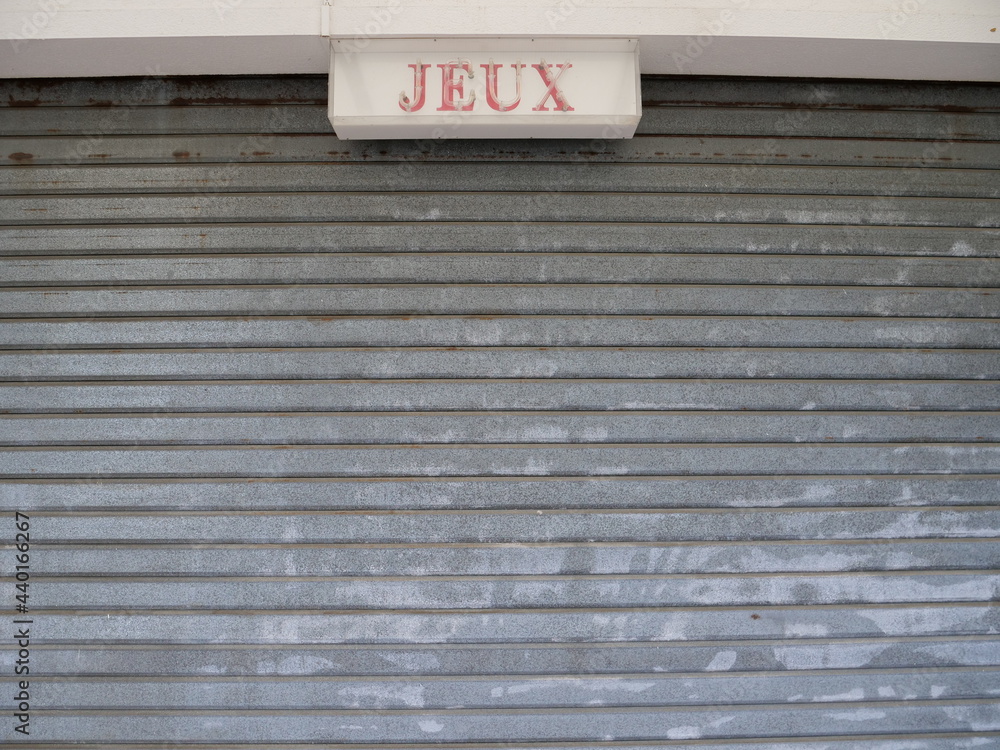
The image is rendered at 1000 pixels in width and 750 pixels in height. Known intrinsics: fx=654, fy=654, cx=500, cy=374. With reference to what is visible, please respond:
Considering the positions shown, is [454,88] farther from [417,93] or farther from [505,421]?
[505,421]

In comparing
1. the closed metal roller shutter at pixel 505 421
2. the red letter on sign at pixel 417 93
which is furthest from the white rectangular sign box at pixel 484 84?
the closed metal roller shutter at pixel 505 421

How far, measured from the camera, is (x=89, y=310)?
3264mm

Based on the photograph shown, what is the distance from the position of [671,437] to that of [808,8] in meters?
2.10

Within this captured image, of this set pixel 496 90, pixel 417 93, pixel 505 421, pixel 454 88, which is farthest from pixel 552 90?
pixel 505 421

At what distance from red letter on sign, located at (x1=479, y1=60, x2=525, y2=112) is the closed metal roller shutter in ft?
1.07

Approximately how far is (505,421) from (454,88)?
5.22ft

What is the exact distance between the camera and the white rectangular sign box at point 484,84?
3.02 metres

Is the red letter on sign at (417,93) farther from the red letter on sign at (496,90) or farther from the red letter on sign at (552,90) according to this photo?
the red letter on sign at (552,90)

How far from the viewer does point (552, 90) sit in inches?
120

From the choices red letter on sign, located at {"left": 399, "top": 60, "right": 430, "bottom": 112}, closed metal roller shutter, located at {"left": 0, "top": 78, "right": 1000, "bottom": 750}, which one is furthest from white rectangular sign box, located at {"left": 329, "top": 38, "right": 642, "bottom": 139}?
closed metal roller shutter, located at {"left": 0, "top": 78, "right": 1000, "bottom": 750}

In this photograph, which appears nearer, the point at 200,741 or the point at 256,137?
the point at 200,741

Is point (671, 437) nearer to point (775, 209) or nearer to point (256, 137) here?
point (775, 209)

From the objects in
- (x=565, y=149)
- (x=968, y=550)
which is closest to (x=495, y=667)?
(x=968, y=550)

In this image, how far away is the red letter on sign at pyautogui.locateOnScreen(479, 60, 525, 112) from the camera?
120 inches
